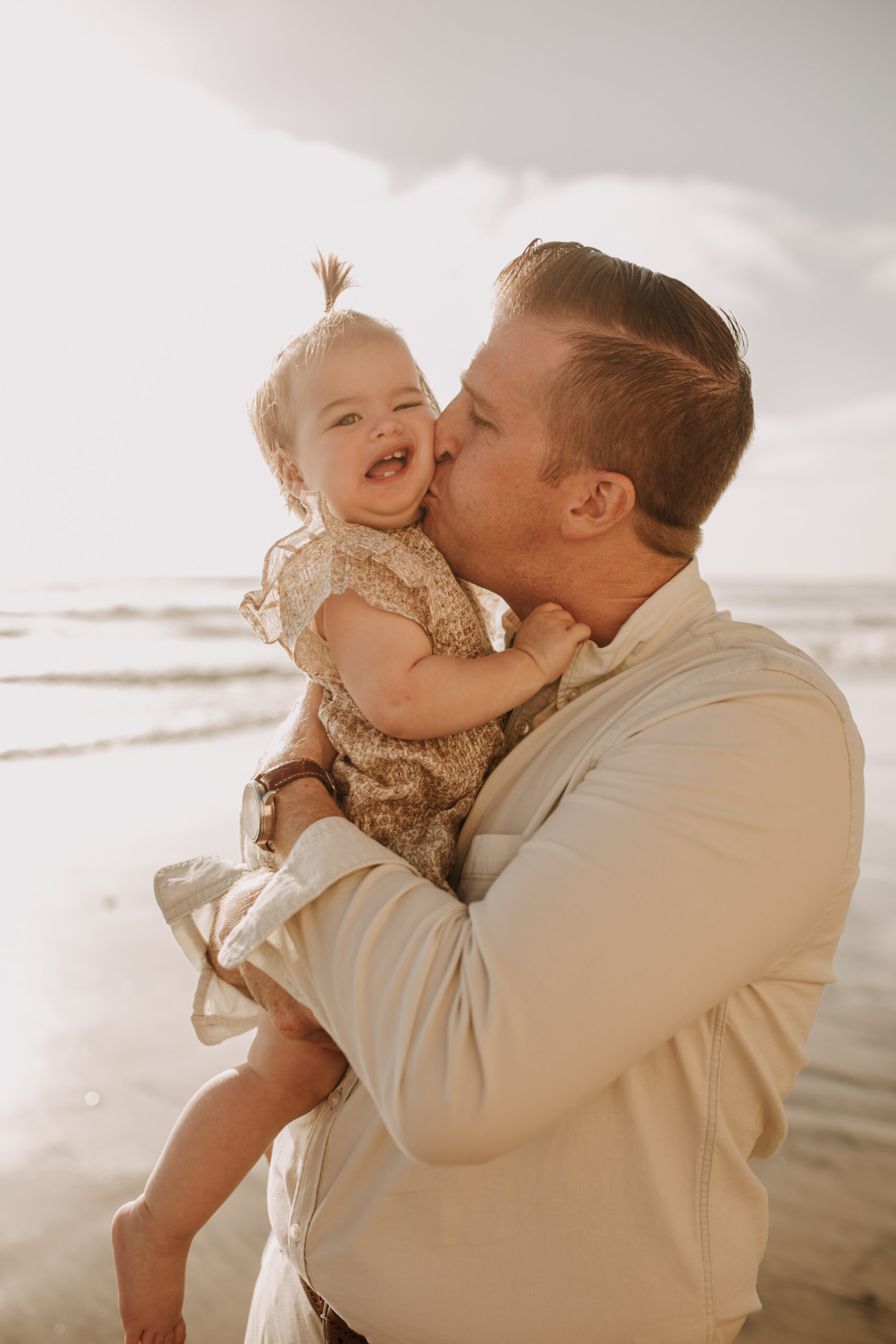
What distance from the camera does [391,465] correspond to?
200 cm

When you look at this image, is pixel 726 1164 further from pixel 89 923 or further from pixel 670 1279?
pixel 89 923

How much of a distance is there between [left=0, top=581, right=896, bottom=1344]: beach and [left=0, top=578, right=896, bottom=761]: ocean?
161mm

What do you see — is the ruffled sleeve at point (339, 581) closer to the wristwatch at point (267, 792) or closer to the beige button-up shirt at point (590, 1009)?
the wristwatch at point (267, 792)

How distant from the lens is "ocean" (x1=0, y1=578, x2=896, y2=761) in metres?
8.50

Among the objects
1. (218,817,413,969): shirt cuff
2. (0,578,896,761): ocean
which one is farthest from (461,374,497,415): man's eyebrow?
(0,578,896,761): ocean

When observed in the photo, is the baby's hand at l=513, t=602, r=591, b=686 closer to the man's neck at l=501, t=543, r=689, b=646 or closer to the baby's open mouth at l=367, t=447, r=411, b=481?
the man's neck at l=501, t=543, r=689, b=646

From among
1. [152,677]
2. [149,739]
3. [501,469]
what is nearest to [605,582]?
[501,469]

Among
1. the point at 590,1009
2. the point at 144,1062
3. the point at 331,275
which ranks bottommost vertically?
the point at 144,1062

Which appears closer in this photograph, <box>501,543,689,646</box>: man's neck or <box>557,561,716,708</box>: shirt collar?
<box>557,561,716,708</box>: shirt collar

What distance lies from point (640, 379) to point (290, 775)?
0.98 meters

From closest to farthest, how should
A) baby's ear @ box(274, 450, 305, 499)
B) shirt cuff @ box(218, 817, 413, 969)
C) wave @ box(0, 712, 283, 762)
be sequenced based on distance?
shirt cuff @ box(218, 817, 413, 969) → baby's ear @ box(274, 450, 305, 499) → wave @ box(0, 712, 283, 762)

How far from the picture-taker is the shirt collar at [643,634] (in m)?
1.70

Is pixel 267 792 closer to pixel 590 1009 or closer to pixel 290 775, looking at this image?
pixel 290 775

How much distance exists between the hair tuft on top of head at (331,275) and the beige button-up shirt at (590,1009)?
130 centimetres
